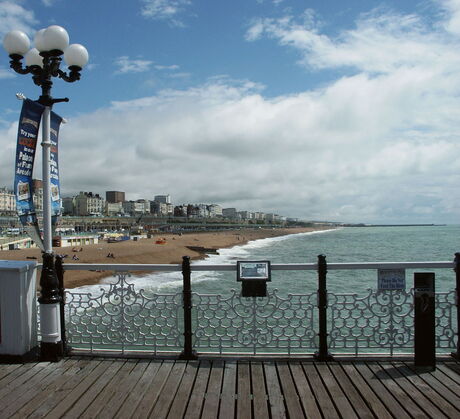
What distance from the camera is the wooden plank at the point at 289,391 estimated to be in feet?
12.0

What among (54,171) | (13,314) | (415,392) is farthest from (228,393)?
(54,171)

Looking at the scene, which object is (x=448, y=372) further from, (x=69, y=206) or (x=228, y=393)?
(x=69, y=206)

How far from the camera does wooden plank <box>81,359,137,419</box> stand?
3691 mm

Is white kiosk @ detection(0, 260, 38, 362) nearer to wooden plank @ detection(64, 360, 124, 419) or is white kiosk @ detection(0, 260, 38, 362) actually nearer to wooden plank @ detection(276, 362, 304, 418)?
wooden plank @ detection(64, 360, 124, 419)

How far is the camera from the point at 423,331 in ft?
15.1

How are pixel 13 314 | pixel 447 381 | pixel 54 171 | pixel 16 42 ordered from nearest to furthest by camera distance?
pixel 447 381
pixel 13 314
pixel 16 42
pixel 54 171

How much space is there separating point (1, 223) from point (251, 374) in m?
141

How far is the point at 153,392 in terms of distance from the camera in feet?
13.4

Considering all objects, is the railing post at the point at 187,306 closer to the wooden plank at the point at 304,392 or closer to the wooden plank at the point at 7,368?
the wooden plank at the point at 304,392

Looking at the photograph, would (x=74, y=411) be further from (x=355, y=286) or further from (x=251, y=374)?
(x=355, y=286)

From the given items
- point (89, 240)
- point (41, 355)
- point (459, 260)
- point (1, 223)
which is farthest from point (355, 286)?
point (1, 223)

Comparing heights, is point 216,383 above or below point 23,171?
below

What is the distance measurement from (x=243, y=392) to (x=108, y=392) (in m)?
1.42

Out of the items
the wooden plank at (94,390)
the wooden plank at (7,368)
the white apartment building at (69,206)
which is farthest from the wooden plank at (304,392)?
the white apartment building at (69,206)
